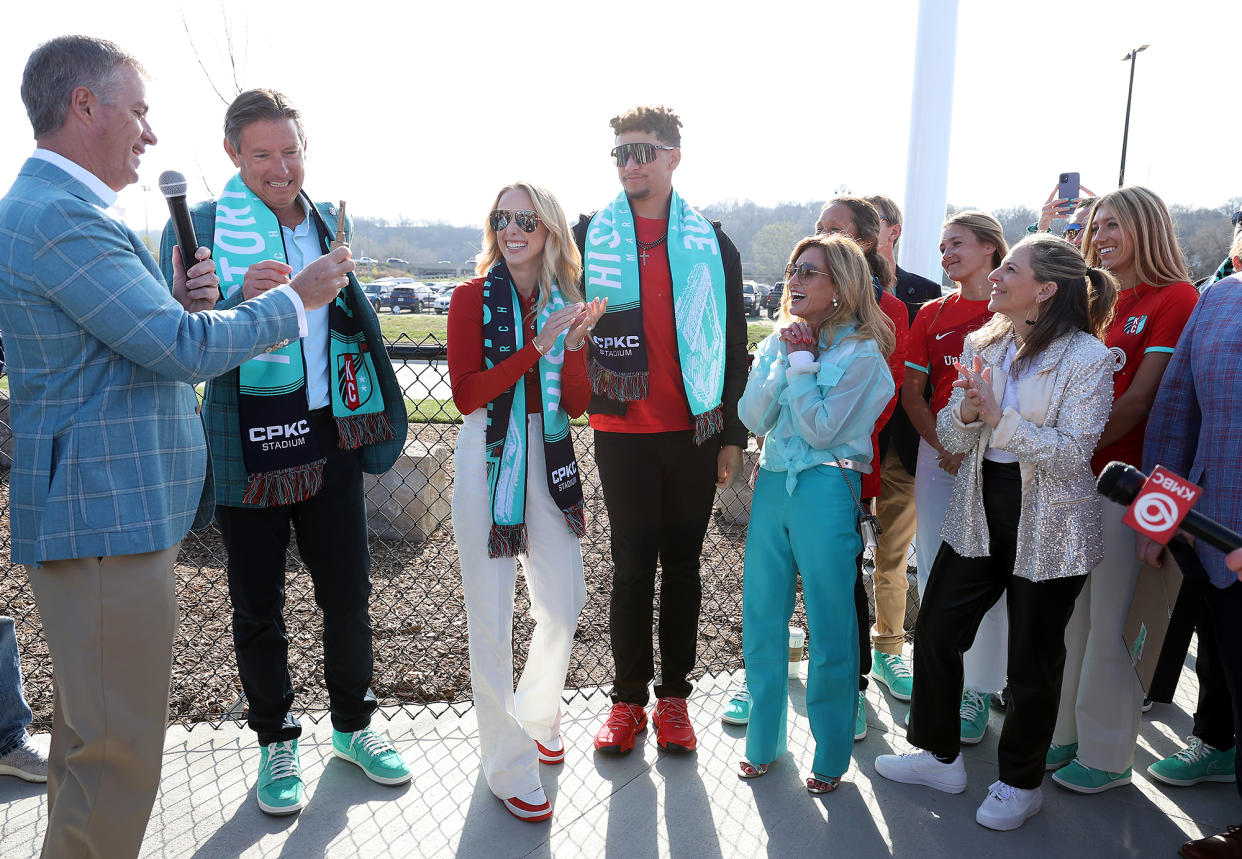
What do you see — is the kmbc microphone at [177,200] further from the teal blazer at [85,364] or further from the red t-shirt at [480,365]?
the red t-shirt at [480,365]

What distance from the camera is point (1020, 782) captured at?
279 centimetres

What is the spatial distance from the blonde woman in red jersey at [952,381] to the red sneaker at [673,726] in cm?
108

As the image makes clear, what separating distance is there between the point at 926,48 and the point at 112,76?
4754mm

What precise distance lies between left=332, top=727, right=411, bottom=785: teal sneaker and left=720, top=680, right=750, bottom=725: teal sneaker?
4.22ft

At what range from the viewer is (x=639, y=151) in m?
3.14

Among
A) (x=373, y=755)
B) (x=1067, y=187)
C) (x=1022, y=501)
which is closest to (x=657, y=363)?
(x=1022, y=501)

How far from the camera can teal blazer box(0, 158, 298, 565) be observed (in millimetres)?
1834

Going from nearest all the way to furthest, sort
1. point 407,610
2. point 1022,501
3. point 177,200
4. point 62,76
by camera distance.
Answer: point 62,76
point 177,200
point 1022,501
point 407,610

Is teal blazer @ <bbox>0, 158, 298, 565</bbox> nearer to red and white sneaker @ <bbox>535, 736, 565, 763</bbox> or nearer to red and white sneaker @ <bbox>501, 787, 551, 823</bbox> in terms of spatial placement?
red and white sneaker @ <bbox>501, 787, 551, 823</bbox>

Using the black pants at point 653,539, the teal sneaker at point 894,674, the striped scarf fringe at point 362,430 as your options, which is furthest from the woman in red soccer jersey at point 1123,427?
the striped scarf fringe at point 362,430

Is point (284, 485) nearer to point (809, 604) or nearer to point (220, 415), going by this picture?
point (220, 415)

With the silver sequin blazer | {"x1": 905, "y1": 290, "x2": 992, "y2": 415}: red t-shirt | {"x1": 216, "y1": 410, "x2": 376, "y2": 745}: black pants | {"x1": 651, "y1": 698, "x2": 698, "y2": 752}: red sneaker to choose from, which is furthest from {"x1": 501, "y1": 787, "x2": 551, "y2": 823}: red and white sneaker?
{"x1": 905, "y1": 290, "x2": 992, "y2": 415}: red t-shirt

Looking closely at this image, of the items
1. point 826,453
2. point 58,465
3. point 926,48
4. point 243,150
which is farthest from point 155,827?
point 926,48

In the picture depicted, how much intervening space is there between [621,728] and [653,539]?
29.0 inches
